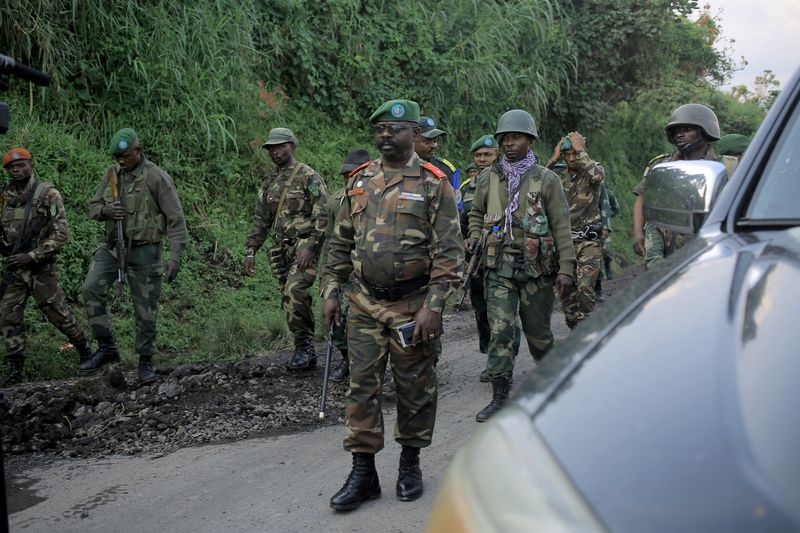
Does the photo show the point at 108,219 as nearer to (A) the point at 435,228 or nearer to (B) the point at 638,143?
(A) the point at 435,228

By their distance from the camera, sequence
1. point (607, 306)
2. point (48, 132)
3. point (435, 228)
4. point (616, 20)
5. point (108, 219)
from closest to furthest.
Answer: point (607, 306), point (435, 228), point (108, 219), point (48, 132), point (616, 20)

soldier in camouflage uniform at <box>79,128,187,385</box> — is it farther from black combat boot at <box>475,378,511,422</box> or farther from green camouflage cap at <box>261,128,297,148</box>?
black combat boot at <box>475,378,511,422</box>

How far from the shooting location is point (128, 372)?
816 centimetres

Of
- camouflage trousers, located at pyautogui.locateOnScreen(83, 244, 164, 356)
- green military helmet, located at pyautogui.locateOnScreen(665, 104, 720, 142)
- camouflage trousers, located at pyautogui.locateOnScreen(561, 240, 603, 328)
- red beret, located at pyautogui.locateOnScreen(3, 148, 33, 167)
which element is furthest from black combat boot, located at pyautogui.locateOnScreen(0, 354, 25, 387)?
green military helmet, located at pyautogui.locateOnScreen(665, 104, 720, 142)

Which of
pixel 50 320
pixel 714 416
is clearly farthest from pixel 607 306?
pixel 50 320

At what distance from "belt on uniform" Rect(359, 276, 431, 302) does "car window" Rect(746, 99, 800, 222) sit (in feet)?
8.73

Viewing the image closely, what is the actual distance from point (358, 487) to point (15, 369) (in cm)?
493

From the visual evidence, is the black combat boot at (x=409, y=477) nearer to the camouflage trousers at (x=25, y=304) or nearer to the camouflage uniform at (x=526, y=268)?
the camouflage uniform at (x=526, y=268)

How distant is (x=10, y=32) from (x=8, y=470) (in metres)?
6.73

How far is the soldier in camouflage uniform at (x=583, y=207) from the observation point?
9242 millimetres

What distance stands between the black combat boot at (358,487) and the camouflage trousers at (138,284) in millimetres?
3593

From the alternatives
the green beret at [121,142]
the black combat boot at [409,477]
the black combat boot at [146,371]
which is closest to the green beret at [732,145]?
the black combat boot at [409,477]

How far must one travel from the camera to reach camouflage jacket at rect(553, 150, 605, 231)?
9.72 meters

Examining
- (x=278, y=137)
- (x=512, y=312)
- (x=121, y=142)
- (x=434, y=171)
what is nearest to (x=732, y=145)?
(x=512, y=312)
